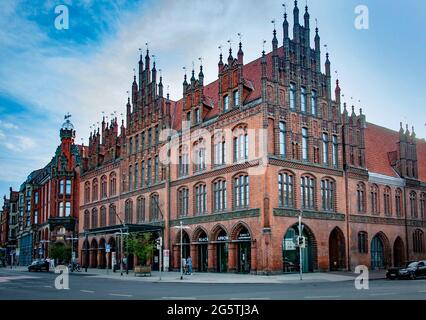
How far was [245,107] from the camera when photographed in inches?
1788

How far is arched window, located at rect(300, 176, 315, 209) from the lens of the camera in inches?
1824

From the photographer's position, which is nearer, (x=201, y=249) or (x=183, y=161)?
(x=201, y=249)

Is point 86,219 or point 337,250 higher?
point 86,219

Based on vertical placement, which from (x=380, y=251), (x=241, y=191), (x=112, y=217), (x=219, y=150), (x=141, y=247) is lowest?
(x=380, y=251)

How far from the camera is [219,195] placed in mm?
48281

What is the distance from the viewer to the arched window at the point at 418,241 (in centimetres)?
5909

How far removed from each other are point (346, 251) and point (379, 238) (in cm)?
743

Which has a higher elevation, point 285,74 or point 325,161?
point 285,74

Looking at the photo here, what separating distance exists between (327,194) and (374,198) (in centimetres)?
853

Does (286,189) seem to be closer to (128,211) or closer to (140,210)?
(140,210)

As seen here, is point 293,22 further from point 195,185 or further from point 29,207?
point 29,207

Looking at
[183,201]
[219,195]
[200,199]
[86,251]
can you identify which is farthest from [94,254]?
[219,195]

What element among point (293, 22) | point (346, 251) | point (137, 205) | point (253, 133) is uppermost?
point (293, 22)
